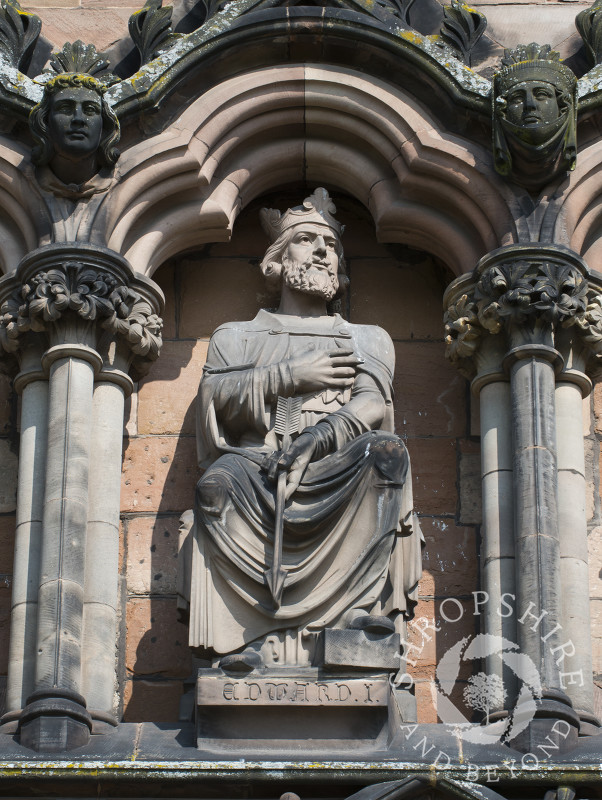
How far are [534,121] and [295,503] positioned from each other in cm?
215

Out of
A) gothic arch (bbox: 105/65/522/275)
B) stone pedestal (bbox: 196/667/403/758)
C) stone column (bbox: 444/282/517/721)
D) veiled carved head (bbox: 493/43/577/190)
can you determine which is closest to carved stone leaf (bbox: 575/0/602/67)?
veiled carved head (bbox: 493/43/577/190)

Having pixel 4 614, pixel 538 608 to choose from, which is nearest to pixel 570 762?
pixel 538 608

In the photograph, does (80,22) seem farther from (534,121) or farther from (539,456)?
(539,456)

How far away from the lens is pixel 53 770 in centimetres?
938

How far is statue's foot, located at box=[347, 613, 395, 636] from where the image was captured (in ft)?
31.9

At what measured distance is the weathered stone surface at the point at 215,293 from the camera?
11.4 metres

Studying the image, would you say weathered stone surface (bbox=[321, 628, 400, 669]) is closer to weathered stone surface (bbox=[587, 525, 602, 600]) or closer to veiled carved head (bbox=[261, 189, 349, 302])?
weathered stone surface (bbox=[587, 525, 602, 600])

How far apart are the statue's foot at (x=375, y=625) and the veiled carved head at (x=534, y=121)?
2346 mm

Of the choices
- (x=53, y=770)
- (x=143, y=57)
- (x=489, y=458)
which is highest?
(x=143, y=57)

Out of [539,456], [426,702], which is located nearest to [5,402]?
[426,702]

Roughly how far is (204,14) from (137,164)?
1.07m

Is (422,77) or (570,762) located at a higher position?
(422,77)

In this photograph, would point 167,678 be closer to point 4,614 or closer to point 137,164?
point 4,614

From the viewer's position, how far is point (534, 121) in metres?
10.8
